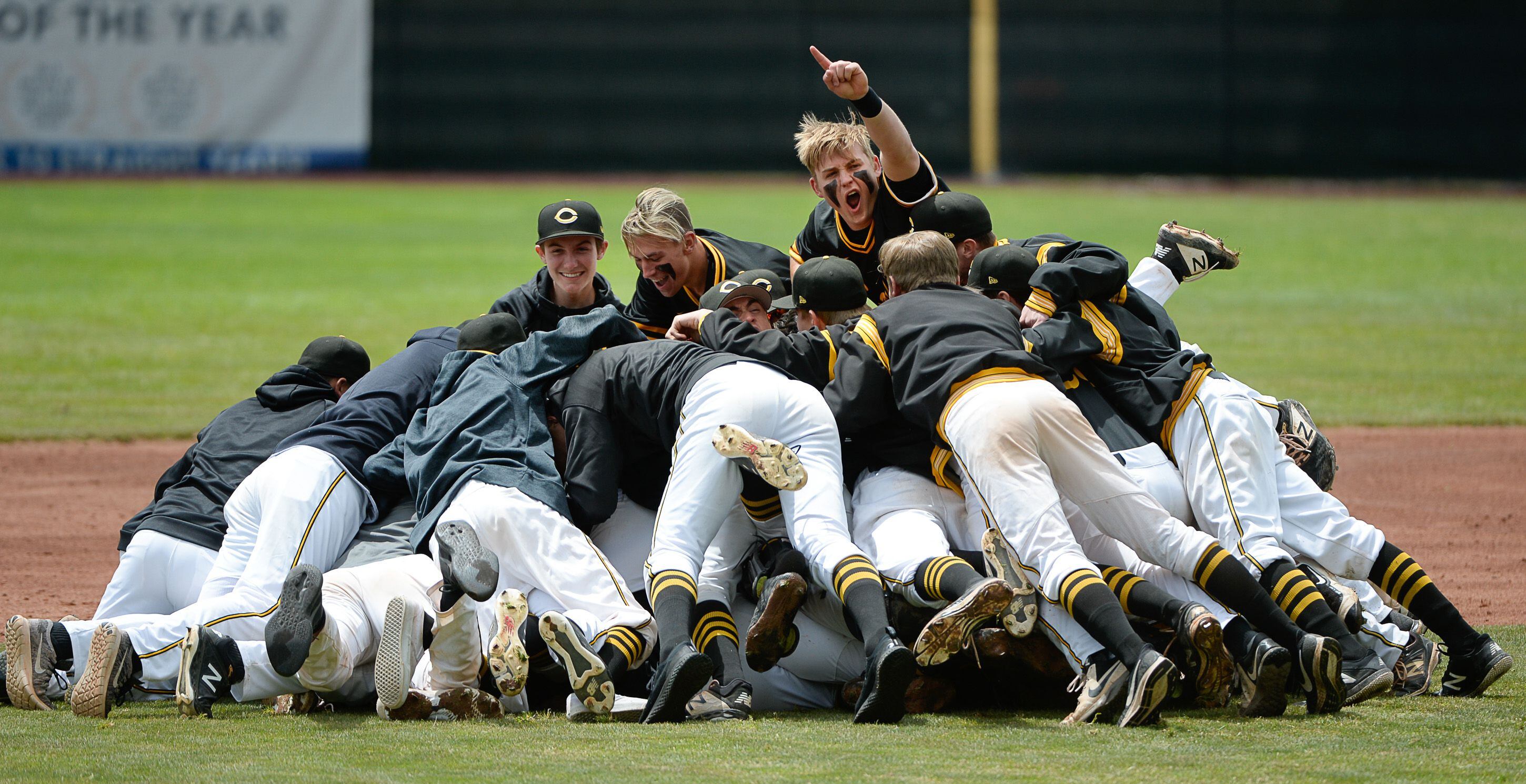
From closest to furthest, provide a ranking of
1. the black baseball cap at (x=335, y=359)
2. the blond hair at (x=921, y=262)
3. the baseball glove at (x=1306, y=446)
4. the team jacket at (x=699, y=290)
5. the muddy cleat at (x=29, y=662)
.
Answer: the muddy cleat at (x=29, y=662) < the blond hair at (x=921, y=262) < the baseball glove at (x=1306, y=446) < the black baseball cap at (x=335, y=359) < the team jacket at (x=699, y=290)

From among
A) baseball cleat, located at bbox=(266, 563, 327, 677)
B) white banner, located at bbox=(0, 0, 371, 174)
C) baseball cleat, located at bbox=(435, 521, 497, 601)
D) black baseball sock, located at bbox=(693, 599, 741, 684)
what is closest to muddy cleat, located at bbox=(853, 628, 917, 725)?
black baseball sock, located at bbox=(693, 599, 741, 684)

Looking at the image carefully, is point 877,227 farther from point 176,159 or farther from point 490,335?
point 176,159

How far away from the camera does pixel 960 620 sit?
3.85 meters

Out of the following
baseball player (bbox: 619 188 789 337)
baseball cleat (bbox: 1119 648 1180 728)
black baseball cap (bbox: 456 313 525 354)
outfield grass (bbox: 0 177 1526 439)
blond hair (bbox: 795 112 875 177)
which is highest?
blond hair (bbox: 795 112 875 177)

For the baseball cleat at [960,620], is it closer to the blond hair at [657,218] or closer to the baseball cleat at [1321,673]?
the baseball cleat at [1321,673]

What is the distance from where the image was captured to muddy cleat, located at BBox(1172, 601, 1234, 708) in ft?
12.7

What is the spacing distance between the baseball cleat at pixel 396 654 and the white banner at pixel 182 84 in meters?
24.5

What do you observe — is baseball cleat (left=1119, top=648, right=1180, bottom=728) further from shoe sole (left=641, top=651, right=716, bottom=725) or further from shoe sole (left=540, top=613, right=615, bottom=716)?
shoe sole (left=540, top=613, right=615, bottom=716)

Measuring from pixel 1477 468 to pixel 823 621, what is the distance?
5044mm

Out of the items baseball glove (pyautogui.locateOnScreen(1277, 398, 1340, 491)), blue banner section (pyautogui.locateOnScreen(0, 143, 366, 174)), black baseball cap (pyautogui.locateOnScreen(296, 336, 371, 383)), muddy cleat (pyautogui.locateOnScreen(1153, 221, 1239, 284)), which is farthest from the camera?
blue banner section (pyautogui.locateOnScreen(0, 143, 366, 174))

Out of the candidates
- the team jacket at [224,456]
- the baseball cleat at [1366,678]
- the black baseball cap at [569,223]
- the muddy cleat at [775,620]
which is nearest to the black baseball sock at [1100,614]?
the baseball cleat at [1366,678]

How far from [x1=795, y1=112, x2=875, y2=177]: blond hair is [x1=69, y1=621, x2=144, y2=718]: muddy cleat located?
2873 mm

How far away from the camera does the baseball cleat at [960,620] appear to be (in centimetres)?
383

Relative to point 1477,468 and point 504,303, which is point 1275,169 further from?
point 504,303
